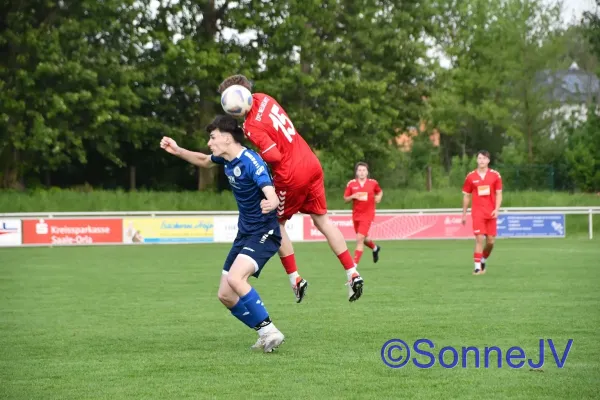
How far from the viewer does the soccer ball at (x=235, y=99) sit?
30.8 feet

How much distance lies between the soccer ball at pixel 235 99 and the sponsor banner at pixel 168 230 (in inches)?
897

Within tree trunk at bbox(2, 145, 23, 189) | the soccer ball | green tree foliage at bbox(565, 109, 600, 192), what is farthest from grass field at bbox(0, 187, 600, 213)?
the soccer ball

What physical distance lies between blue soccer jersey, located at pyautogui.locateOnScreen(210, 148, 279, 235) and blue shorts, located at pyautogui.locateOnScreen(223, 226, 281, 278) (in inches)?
1.9

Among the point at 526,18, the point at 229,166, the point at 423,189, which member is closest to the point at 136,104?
the point at 423,189

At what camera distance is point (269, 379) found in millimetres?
7242

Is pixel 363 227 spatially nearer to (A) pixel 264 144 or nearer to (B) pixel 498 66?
(A) pixel 264 144

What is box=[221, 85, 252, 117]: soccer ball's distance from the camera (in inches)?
369

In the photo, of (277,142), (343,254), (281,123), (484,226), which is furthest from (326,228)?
(484,226)

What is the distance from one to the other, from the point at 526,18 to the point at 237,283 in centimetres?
5388

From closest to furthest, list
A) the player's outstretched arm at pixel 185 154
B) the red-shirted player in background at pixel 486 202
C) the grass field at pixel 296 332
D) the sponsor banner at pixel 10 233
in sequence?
the grass field at pixel 296 332
the player's outstretched arm at pixel 185 154
the red-shirted player in background at pixel 486 202
the sponsor banner at pixel 10 233

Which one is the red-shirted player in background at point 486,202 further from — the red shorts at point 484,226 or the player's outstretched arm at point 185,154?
the player's outstretched arm at point 185,154

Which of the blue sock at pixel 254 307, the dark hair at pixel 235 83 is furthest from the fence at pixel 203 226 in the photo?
the blue sock at pixel 254 307

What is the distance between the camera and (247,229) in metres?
8.80

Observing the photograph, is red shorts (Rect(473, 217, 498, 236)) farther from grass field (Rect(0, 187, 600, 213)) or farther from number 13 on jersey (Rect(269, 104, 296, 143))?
grass field (Rect(0, 187, 600, 213))
